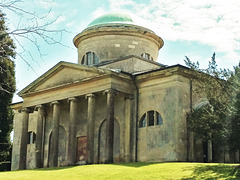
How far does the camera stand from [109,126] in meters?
30.9

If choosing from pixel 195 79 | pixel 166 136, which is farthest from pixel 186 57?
pixel 166 136

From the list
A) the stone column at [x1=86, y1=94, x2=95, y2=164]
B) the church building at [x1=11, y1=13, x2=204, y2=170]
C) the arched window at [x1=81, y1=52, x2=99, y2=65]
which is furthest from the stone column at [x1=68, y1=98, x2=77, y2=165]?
the arched window at [x1=81, y1=52, x2=99, y2=65]

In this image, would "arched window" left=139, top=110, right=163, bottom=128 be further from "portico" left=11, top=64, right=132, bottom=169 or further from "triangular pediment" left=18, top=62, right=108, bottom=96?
"triangular pediment" left=18, top=62, right=108, bottom=96

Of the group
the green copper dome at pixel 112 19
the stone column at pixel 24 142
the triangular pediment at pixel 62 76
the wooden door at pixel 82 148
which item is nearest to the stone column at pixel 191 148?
the triangular pediment at pixel 62 76

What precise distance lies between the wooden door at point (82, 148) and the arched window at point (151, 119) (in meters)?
5.14

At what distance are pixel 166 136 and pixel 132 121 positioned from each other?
10.9ft

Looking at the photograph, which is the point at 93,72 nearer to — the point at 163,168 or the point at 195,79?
the point at 195,79

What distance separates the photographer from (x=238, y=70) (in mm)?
24750

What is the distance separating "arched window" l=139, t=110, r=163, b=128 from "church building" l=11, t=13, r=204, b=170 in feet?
0.21

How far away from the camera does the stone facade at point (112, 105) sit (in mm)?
30609

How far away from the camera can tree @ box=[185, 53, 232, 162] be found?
81.5ft

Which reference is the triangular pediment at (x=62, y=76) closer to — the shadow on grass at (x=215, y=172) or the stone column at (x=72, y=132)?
the stone column at (x=72, y=132)

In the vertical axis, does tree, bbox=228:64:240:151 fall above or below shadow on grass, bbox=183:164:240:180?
above

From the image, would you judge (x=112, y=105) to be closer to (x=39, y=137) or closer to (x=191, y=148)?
(x=191, y=148)
